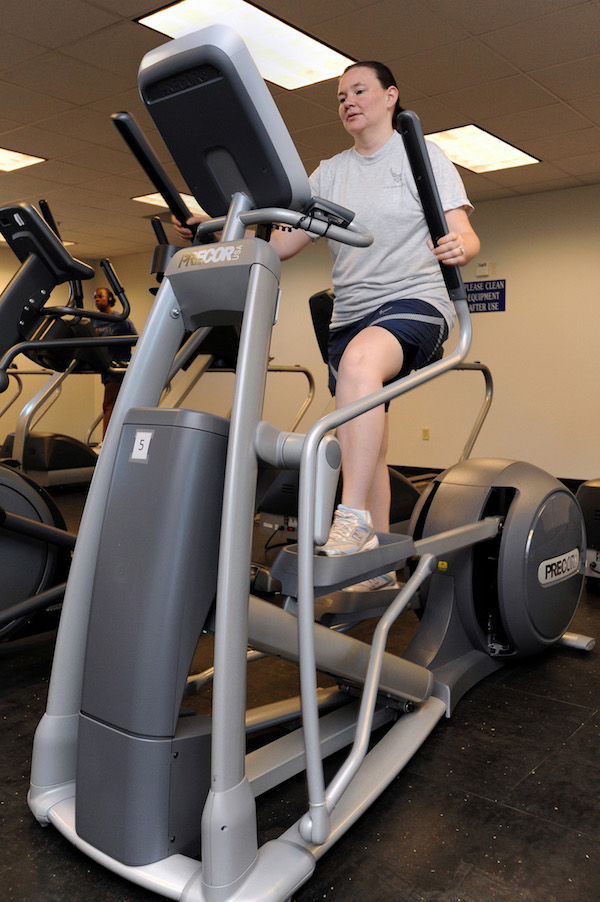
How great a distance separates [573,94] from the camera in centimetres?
463

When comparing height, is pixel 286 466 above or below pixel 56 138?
below

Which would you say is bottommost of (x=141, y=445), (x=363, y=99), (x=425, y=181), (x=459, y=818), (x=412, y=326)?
(x=459, y=818)

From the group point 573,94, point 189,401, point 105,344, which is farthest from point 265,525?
point 189,401

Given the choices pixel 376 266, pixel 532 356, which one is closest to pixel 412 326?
pixel 376 266

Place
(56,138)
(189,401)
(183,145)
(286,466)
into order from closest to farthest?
(286,466), (183,145), (56,138), (189,401)

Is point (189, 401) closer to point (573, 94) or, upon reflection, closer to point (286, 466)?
point (573, 94)

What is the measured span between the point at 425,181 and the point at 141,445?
0.74m

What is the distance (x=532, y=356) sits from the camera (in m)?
7.09

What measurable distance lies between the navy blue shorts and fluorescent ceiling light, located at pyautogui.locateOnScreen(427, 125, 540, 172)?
12.7 feet

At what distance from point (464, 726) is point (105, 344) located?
1.54 m

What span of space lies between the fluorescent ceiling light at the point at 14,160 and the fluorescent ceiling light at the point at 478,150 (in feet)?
10.8

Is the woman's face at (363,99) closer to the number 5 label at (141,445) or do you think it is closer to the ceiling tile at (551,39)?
the number 5 label at (141,445)

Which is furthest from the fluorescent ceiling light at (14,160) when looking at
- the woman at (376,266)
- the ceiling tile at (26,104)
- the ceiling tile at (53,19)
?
the woman at (376,266)

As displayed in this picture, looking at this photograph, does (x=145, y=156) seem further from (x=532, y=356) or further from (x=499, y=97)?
(x=532, y=356)
